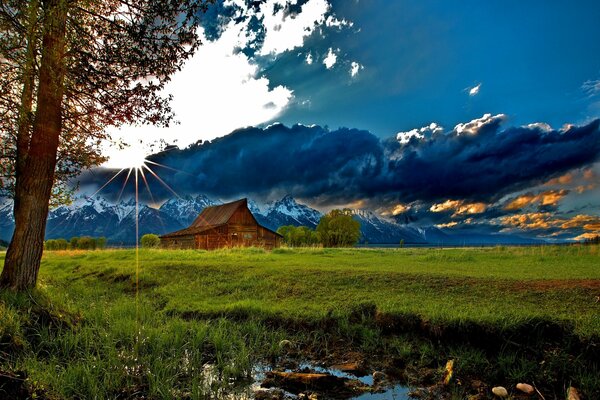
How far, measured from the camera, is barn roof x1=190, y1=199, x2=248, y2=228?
156 ft

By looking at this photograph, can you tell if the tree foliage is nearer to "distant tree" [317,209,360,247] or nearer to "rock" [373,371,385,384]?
"rock" [373,371,385,384]

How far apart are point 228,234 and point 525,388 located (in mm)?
43497

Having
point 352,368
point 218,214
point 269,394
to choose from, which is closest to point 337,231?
A: point 218,214

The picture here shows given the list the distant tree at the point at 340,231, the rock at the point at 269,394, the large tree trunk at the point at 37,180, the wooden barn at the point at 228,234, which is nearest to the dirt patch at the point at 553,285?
the rock at the point at 269,394

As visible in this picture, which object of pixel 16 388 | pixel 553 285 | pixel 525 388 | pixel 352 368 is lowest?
pixel 352 368

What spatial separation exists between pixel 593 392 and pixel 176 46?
1170 centimetres

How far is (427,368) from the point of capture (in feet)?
18.9

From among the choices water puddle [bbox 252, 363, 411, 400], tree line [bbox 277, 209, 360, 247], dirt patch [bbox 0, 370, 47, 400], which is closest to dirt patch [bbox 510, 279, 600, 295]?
water puddle [bbox 252, 363, 411, 400]

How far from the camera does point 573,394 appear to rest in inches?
174

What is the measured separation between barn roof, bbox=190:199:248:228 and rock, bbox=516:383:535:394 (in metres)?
43.5

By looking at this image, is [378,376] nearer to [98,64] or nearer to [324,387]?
[324,387]

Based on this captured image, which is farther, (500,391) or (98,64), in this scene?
(98,64)

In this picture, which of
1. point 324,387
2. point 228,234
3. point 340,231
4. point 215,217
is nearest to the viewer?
point 324,387

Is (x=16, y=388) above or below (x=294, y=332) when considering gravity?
above
